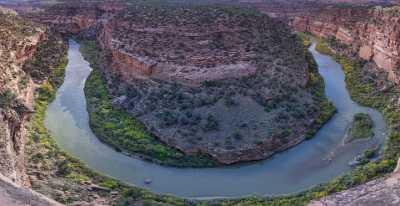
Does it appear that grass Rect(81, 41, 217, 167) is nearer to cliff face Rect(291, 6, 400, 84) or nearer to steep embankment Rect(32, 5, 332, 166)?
steep embankment Rect(32, 5, 332, 166)

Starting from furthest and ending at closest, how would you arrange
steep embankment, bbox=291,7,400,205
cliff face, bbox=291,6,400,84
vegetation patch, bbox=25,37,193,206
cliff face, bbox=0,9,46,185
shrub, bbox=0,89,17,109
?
cliff face, bbox=291,6,400,84 < shrub, bbox=0,89,17,109 < vegetation patch, bbox=25,37,193,206 < cliff face, bbox=0,9,46,185 < steep embankment, bbox=291,7,400,205

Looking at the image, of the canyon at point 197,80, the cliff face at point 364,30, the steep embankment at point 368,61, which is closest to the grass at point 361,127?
the steep embankment at point 368,61

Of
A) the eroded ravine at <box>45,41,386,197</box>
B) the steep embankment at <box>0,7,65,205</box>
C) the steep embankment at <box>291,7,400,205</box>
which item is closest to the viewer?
the steep embankment at <box>0,7,65,205</box>

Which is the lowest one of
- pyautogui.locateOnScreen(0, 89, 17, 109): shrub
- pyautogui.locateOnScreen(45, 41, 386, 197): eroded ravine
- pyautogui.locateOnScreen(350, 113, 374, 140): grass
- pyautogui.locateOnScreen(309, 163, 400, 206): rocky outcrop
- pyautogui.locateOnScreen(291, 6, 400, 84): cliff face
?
pyautogui.locateOnScreen(45, 41, 386, 197): eroded ravine

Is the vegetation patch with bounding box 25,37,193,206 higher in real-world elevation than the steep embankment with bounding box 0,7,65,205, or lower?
lower

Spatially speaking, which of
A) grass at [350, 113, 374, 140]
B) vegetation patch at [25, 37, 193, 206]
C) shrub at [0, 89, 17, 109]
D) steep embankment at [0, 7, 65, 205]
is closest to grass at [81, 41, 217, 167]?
vegetation patch at [25, 37, 193, 206]

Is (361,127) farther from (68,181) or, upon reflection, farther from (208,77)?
(68,181)

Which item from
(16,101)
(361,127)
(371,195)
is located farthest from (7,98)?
(361,127)
